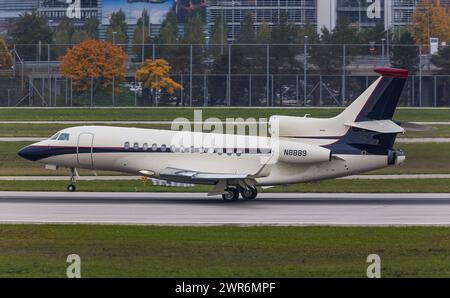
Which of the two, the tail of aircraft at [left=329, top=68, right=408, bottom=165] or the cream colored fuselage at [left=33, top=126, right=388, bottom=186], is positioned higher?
the tail of aircraft at [left=329, top=68, right=408, bottom=165]

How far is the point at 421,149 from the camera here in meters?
59.3

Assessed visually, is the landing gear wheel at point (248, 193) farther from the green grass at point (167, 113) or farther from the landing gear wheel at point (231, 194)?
the green grass at point (167, 113)

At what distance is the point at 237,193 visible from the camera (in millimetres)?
39281

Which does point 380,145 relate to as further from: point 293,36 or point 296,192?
point 293,36

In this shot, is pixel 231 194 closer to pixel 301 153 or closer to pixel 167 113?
pixel 301 153

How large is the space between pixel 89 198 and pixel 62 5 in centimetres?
9101

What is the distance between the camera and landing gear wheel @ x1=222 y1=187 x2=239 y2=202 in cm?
3922

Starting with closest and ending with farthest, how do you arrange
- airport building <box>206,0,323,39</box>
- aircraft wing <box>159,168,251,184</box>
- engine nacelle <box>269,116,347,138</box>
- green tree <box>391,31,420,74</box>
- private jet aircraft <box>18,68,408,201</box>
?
aircraft wing <box>159,168,251,184</box> → private jet aircraft <box>18,68,408,201</box> → engine nacelle <box>269,116,347,138</box> → green tree <box>391,31,420,74</box> → airport building <box>206,0,323,39</box>

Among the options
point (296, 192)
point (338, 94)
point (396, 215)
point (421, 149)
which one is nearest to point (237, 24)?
point (338, 94)

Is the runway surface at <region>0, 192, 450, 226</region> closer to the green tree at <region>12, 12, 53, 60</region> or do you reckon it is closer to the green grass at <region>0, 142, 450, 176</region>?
the green grass at <region>0, 142, 450, 176</region>

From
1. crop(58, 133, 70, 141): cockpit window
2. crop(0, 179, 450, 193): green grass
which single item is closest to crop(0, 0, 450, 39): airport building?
crop(0, 179, 450, 193): green grass

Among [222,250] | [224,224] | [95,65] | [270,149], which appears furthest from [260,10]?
[222,250]

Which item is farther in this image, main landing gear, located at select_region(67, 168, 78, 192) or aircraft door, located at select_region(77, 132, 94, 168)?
main landing gear, located at select_region(67, 168, 78, 192)

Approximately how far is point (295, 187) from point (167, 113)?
35925 mm
